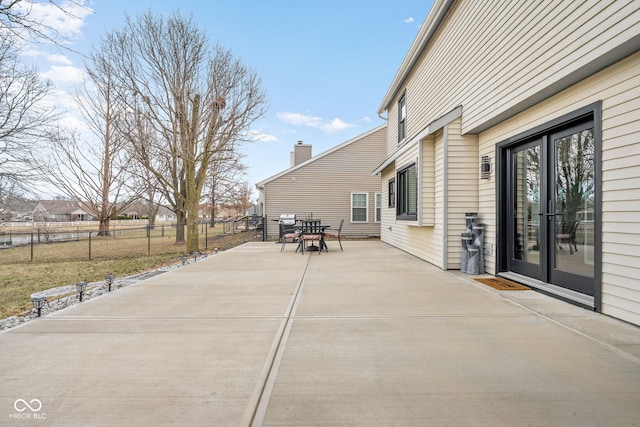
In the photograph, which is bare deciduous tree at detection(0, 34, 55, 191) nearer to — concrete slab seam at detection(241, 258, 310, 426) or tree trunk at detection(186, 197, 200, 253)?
tree trunk at detection(186, 197, 200, 253)

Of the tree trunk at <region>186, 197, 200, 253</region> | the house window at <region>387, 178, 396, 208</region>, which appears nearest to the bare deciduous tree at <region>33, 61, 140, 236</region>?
the tree trunk at <region>186, 197, 200, 253</region>

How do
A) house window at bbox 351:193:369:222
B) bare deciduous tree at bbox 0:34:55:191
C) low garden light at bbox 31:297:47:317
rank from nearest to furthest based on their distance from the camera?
low garden light at bbox 31:297:47:317 < bare deciduous tree at bbox 0:34:55:191 < house window at bbox 351:193:369:222

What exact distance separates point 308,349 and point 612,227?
3.19 meters

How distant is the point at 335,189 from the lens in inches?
570

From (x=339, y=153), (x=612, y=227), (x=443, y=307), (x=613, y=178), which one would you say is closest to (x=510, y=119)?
(x=613, y=178)

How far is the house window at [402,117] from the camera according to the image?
9289 millimetres

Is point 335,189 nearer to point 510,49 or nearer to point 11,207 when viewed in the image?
point 510,49

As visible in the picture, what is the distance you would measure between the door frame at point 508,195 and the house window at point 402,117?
14.8ft

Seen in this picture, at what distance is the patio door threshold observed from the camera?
337 cm

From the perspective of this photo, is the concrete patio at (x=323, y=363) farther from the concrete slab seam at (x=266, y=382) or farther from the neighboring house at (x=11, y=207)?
the neighboring house at (x=11, y=207)

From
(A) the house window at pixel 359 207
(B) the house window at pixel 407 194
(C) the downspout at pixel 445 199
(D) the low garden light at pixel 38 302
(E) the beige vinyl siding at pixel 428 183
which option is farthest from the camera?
(A) the house window at pixel 359 207

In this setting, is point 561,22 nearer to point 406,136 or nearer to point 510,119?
point 510,119

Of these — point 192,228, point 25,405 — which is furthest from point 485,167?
point 192,228

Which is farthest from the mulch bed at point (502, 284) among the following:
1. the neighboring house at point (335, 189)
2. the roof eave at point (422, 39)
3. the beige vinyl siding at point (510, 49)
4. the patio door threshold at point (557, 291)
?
the neighboring house at point (335, 189)
